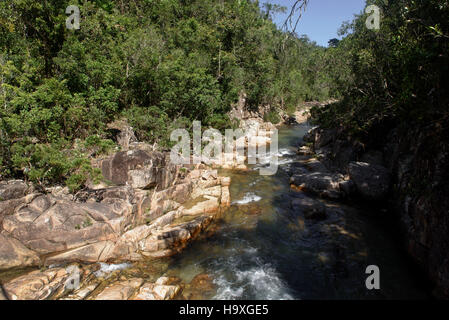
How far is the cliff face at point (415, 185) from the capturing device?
6188 mm

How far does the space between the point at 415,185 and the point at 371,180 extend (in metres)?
3.79

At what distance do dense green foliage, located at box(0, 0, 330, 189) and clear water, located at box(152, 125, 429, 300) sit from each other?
596cm

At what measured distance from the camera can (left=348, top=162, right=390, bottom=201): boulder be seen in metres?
11.3

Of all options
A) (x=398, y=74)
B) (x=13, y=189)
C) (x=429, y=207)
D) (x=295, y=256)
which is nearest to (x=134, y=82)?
(x=13, y=189)

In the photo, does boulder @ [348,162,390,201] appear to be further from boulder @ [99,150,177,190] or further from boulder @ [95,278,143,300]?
boulder @ [95,278,143,300]

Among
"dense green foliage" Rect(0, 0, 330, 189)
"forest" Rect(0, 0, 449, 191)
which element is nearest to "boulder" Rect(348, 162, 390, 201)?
"forest" Rect(0, 0, 449, 191)

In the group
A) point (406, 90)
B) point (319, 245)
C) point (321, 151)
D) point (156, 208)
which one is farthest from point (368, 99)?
point (156, 208)

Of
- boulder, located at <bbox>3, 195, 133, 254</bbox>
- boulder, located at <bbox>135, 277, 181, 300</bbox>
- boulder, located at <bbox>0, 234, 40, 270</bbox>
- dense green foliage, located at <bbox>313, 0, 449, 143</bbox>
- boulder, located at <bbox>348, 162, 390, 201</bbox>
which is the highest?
dense green foliage, located at <bbox>313, 0, 449, 143</bbox>

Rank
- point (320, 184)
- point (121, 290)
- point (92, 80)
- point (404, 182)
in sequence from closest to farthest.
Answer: point (121, 290)
point (404, 182)
point (320, 184)
point (92, 80)

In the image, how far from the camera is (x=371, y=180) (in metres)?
11.7

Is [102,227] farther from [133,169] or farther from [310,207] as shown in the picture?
[310,207]

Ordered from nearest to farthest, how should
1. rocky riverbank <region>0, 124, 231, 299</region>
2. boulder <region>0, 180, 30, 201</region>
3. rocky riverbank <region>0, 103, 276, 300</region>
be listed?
1. rocky riverbank <region>0, 103, 276, 300</region>
2. rocky riverbank <region>0, 124, 231, 299</region>
3. boulder <region>0, 180, 30, 201</region>

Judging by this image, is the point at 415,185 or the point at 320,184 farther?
the point at 320,184
